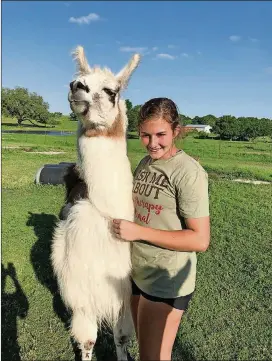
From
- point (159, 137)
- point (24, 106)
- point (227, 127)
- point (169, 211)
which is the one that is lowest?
point (169, 211)

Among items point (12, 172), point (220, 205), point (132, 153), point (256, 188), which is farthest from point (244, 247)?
point (12, 172)

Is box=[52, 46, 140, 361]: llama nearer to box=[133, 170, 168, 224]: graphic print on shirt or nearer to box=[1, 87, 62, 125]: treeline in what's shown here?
box=[133, 170, 168, 224]: graphic print on shirt

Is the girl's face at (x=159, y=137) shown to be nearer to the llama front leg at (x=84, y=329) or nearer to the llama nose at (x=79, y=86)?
the llama nose at (x=79, y=86)

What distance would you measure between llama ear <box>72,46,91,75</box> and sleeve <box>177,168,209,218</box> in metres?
0.88

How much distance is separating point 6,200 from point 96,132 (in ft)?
26.9

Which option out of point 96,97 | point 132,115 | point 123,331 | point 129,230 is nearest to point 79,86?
point 96,97

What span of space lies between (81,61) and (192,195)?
3.41 feet

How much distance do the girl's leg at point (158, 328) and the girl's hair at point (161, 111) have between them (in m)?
0.91

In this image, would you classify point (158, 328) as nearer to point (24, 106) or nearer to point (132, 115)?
point (132, 115)

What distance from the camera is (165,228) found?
1954mm

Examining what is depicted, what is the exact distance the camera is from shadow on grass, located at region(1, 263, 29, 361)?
3.34 metres

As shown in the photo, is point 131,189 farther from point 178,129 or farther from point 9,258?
point 9,258

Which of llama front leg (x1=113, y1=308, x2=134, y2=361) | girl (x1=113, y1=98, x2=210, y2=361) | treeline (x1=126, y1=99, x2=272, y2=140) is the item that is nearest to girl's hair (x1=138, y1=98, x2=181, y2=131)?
girl (x1=113, y1=98, x2=210, y2=361)

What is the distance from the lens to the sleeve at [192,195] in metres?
1.84
